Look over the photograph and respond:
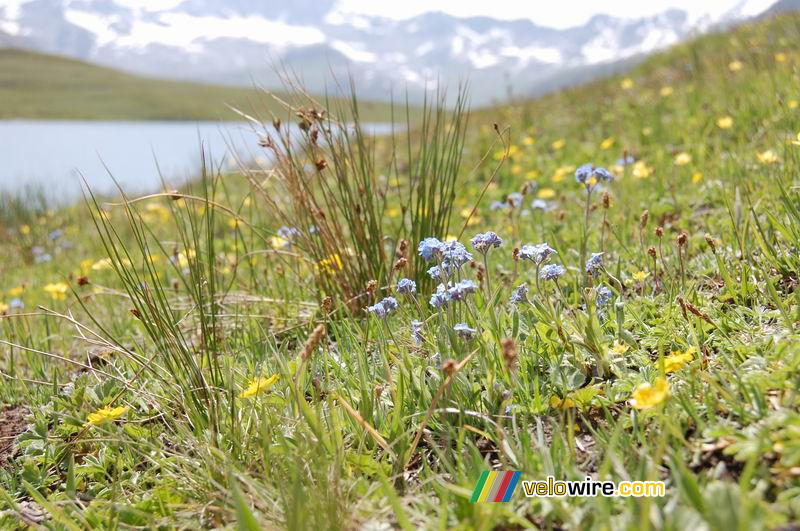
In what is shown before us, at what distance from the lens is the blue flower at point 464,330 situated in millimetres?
1472

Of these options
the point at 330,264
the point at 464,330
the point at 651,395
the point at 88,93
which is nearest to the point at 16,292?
the point at 330,264

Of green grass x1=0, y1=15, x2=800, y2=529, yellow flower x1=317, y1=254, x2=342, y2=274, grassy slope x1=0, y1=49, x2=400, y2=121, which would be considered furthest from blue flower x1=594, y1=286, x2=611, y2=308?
grassy slope x1=0, y1=49, x2=400, y2=121

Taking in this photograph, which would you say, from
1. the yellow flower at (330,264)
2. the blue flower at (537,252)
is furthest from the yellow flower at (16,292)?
the blue flower at (537,252)

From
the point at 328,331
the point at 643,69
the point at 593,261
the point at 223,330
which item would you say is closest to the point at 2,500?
the point at 223,330

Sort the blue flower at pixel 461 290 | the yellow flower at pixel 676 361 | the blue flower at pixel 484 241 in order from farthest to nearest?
the blue flower at pixel 484 241 → the blue flower at pixel 461 290 → the yellow flower at pixel 676 361

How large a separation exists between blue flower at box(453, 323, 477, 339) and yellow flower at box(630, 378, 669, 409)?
0.41 meters

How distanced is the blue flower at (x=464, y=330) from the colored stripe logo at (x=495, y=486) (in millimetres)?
355

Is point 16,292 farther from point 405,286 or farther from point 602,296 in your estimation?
point 602,296

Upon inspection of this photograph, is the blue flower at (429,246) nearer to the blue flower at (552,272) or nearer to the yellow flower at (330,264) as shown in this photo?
the blue flower at (552,272)

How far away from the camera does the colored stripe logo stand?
3.97ft

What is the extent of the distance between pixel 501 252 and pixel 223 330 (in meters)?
1.38

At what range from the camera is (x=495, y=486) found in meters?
1.23

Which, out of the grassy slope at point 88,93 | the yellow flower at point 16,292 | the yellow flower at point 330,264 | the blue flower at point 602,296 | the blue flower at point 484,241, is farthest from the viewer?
the grassy slope at point 88,93

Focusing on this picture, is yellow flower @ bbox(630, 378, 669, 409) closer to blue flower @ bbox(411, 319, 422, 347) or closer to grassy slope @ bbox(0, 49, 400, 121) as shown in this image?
blue flower @ bbox(411, 319, 422, 347)
